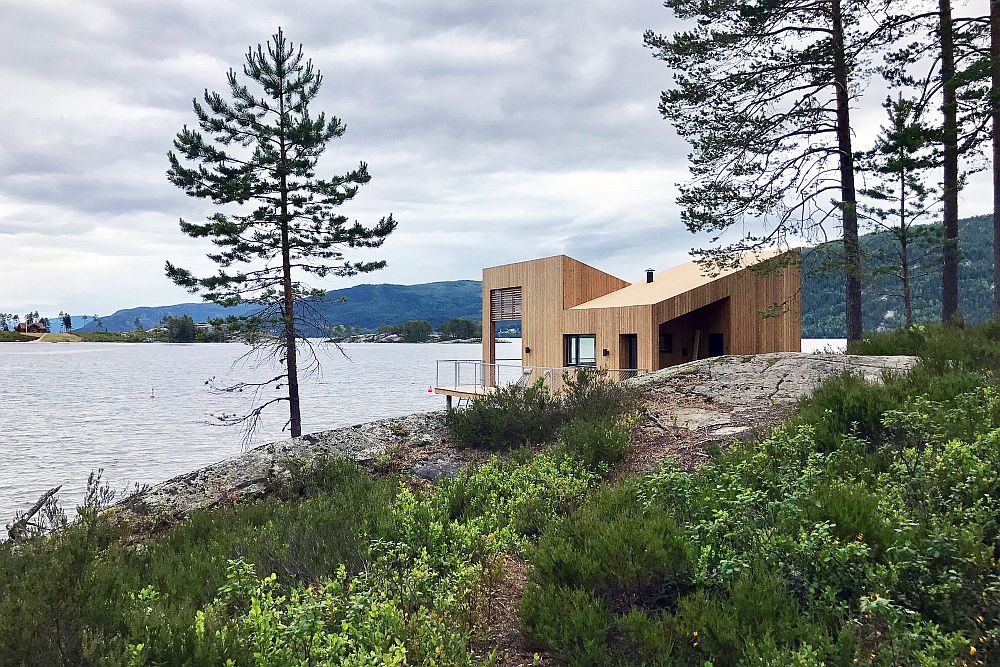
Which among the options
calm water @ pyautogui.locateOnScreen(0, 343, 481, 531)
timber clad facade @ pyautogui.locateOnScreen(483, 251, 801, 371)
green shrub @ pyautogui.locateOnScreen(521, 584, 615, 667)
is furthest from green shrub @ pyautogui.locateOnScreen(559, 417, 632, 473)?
calm water @ pyautogui.locateOnScreen(0, 343, 481, 531)

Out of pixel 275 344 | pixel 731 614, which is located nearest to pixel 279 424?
pixel 275 344

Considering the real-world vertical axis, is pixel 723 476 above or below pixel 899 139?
below

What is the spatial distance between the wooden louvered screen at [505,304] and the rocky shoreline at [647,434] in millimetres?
17146

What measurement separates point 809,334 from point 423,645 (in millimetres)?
74458

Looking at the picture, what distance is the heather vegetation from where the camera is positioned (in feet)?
9.91

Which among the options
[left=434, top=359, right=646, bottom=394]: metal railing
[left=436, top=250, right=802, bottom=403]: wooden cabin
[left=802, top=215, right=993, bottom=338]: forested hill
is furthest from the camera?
[left=802, top=215, right=993, bottom=338]: forested hill

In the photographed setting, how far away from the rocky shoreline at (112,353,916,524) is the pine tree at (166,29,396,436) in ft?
29.0

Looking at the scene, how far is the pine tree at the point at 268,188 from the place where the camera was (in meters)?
17.9

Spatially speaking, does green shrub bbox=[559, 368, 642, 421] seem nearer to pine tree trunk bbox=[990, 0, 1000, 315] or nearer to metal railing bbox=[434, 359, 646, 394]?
pine tree trunk bbox=[990, 0, 1000, 315]

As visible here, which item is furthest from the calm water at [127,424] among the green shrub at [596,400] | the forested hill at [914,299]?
the forested hill at [914,299]

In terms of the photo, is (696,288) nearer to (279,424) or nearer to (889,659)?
(889,659)

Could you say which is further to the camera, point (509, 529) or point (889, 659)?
point (509, 529)

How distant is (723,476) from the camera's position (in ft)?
16.5

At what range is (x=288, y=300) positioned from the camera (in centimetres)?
1788
